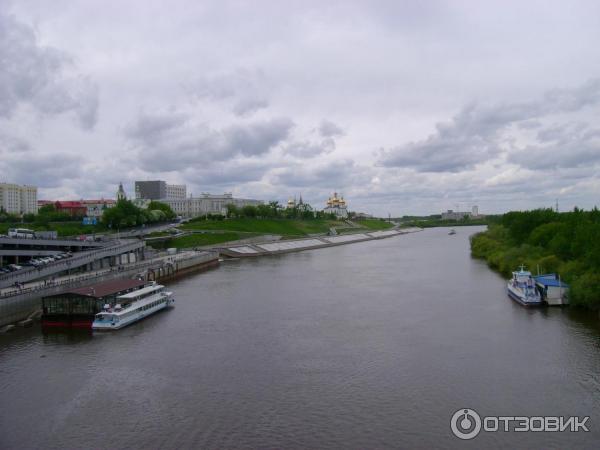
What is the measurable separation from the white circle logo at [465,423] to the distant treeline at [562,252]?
1601cm

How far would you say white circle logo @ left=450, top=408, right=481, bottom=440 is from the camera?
14680mm

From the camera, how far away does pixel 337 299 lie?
114 feet

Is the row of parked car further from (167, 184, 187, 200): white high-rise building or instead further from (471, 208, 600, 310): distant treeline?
(167, 184, 187, 200): white high-rise building

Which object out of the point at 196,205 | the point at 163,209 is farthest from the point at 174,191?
the point at 163,209

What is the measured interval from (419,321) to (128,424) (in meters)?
16.4

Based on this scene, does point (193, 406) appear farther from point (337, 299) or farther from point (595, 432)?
point (337, 299)

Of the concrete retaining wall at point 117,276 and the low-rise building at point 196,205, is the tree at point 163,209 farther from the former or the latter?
the concrete retaining wall at point 117,276

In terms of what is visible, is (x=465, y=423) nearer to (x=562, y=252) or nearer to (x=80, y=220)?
(x=562, y=252)

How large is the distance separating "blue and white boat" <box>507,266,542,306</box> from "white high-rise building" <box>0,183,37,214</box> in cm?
11766

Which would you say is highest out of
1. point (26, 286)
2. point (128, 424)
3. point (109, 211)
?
point (109, 211)

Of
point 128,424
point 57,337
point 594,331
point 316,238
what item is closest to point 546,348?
point 594,331

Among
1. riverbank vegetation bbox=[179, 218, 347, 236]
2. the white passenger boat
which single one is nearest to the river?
the white passenger boat

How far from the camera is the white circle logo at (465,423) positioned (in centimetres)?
1468

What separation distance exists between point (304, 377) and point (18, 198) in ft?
434
